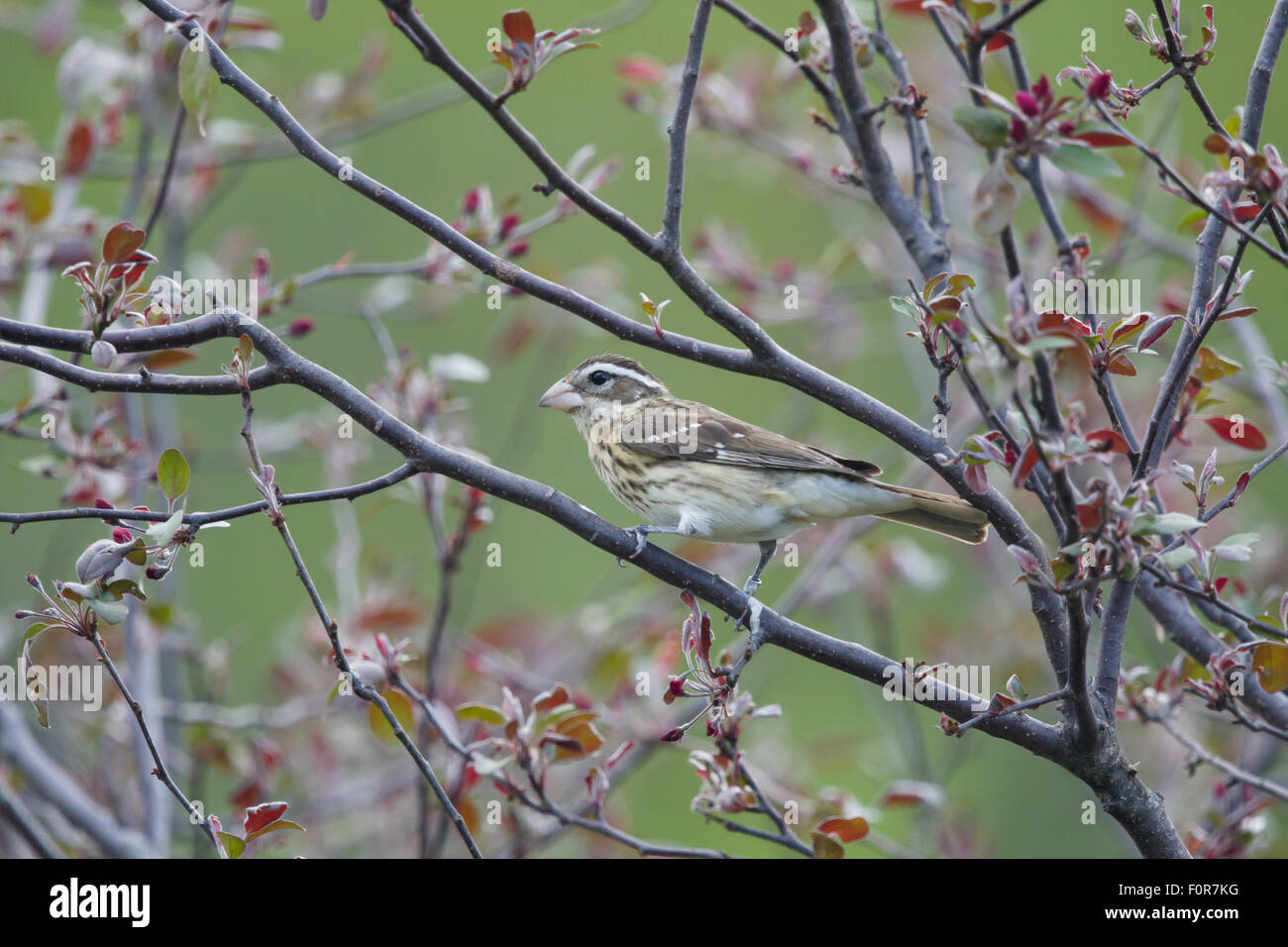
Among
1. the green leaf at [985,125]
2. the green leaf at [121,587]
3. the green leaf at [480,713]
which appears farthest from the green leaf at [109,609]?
the green leaf at [985,125]

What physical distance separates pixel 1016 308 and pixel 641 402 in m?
2.56

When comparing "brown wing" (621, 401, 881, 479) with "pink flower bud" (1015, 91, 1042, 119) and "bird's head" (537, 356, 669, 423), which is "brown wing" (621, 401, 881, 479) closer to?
"bird's head" (537, 356, 669, 423)

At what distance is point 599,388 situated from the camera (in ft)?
13.4

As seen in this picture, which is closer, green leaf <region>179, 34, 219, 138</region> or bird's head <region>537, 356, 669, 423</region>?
green leaf <region>179, 34, 219, 138</region>

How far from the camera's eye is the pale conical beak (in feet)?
12.9

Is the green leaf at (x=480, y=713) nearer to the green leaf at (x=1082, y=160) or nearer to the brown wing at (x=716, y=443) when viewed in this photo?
the brown wing at (x=716, y=443)

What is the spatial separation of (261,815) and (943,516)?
6.17 feet

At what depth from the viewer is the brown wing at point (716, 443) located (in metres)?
3.59

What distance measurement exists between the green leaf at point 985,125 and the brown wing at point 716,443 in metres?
1.89

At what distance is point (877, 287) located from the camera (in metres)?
4.20

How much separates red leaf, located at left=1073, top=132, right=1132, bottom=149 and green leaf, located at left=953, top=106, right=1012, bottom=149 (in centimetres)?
13

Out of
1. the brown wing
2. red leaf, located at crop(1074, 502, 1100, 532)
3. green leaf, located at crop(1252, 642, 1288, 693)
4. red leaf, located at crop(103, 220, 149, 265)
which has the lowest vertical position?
green leaf, located at crop(1252, 642, 1288, 693)

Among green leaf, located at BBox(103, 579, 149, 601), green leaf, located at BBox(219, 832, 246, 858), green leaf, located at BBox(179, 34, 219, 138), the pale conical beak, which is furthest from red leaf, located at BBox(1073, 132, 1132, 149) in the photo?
the pale conical beak

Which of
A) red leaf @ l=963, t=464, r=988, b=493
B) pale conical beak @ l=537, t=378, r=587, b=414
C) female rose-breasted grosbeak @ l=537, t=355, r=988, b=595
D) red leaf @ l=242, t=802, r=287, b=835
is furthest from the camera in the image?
pale conical beak @ l=537, t=378, r=587, b=414
